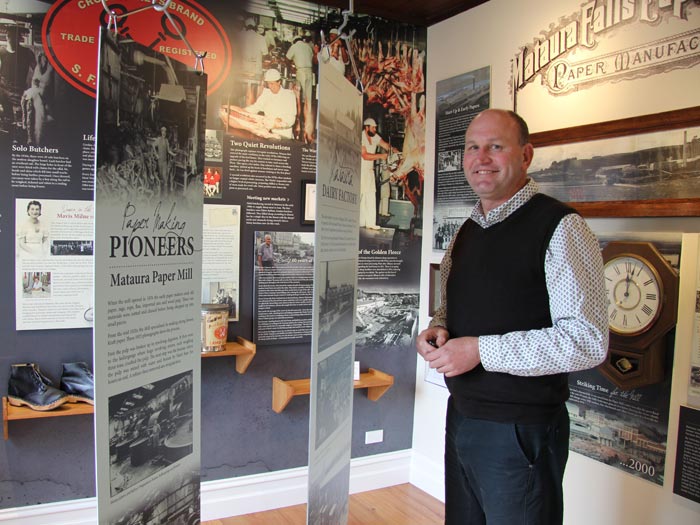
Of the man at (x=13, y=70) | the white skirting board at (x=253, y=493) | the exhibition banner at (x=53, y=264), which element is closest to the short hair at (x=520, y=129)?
the exhibition banner at (x=53, y=264)

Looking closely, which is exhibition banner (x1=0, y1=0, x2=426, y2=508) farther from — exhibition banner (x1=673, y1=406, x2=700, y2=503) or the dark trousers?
exhibition banner (x1=673, y1=406, x2=700, y2=503)

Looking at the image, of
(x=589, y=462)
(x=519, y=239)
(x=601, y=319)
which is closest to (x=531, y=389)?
(x=601, y=319)

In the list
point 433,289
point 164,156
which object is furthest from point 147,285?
point 433,289

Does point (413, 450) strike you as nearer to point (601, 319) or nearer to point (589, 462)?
point (589, 462)

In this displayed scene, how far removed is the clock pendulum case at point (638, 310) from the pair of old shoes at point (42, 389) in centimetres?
228

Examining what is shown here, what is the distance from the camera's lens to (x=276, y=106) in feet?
9.78

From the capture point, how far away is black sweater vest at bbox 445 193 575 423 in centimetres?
162

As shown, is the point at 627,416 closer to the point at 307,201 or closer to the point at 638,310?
the point at 638,310

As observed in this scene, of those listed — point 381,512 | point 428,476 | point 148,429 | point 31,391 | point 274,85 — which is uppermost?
point 274,85

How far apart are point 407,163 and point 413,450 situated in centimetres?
179

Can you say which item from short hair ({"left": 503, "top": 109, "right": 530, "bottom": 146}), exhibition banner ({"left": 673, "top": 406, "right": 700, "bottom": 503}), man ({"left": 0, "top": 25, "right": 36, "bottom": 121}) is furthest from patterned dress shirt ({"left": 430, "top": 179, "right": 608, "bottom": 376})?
man ({"left": 0, "top": 25, "right": 36, "bottom": 121})

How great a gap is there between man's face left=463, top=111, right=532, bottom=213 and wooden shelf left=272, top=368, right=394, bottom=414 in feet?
4.88

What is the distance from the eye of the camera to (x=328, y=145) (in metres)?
1.64

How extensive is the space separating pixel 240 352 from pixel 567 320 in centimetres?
173
